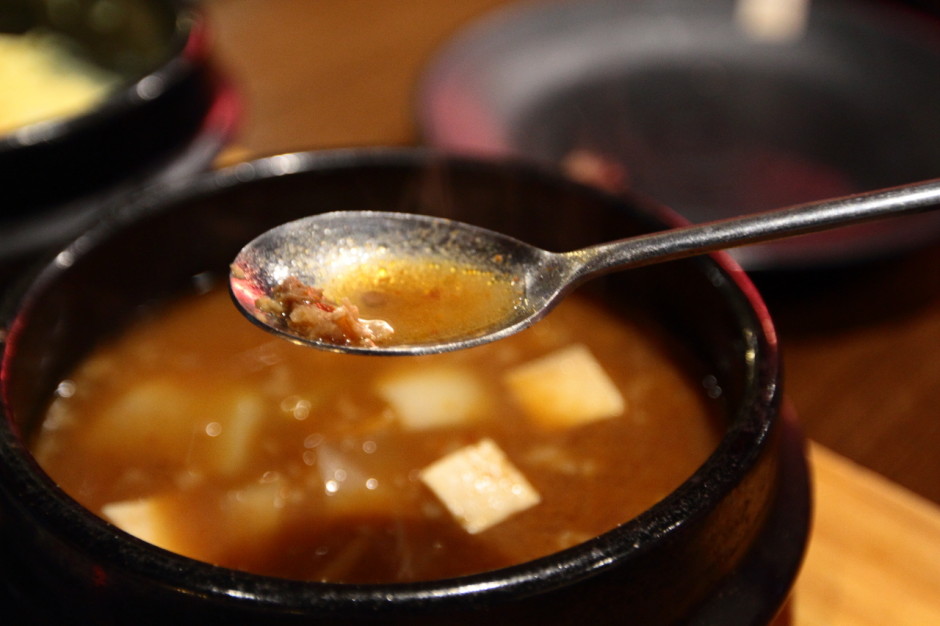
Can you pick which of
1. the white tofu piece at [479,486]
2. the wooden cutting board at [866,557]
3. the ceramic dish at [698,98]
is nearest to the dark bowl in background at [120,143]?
the ceramic dish at [698,98]

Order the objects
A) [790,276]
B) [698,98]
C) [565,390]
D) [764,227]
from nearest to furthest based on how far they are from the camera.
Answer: [764,227] < [565,390] < [790,276] < [698,98]

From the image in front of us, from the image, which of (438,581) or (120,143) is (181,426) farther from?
(120,143)

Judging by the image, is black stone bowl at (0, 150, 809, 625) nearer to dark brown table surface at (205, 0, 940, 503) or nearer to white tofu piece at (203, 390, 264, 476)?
white tofu piece at (203, 390, 264, 476)

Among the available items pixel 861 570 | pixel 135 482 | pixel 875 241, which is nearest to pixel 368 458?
pixel 135 482


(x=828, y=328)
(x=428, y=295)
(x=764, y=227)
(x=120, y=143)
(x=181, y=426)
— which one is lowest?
(x=828, y=328)

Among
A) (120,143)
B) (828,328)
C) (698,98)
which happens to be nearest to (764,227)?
(828,328)

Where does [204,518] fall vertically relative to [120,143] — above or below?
below

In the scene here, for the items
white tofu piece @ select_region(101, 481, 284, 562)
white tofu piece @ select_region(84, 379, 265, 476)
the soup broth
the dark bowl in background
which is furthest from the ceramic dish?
white tofu piece @ select_region(101, 481, 284, 562)
